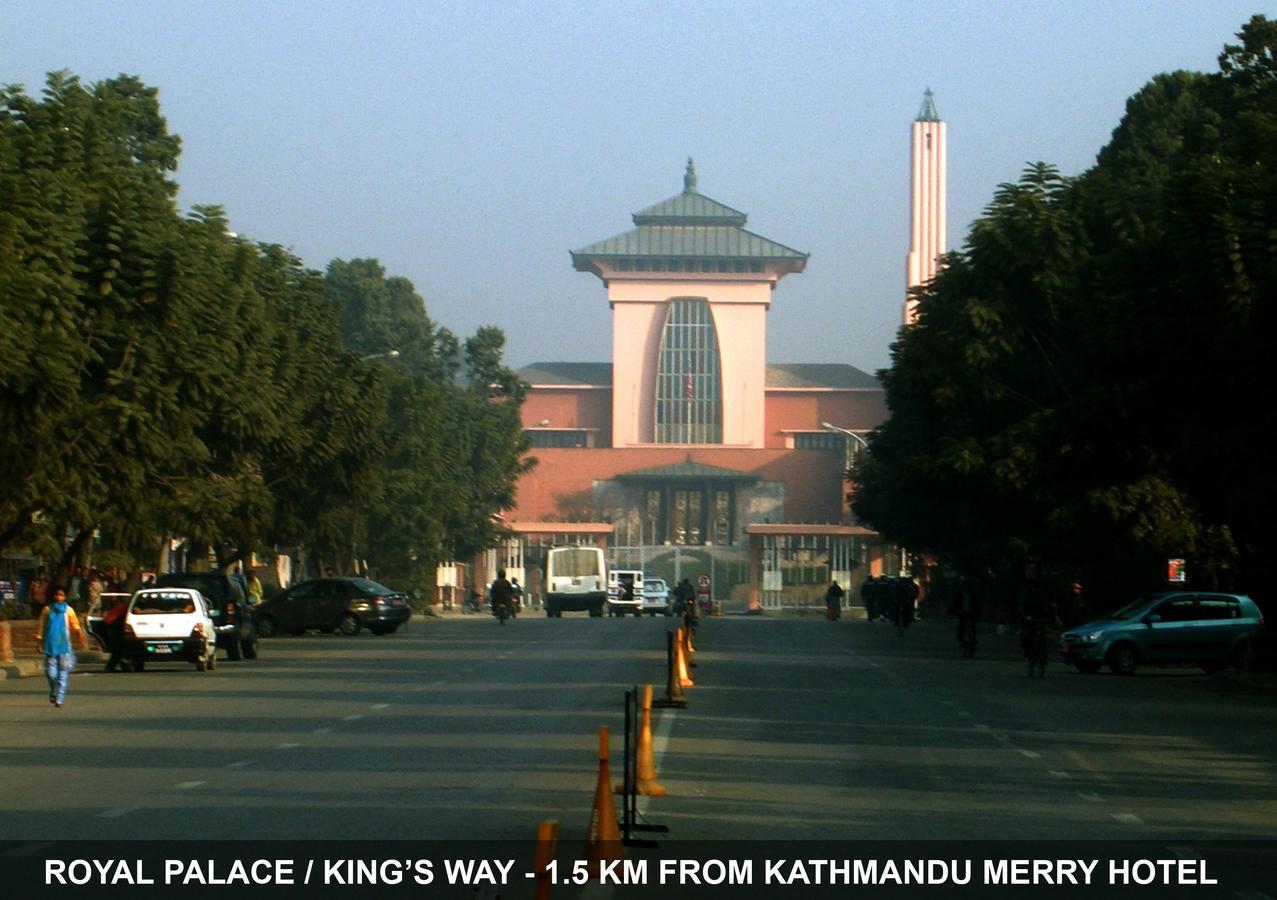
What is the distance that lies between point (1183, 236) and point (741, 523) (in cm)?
10265

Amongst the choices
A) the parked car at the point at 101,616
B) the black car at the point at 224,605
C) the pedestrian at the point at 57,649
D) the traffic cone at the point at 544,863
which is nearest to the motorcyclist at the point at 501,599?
the parked car at the point at 101,616

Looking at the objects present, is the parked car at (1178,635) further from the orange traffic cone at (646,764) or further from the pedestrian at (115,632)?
the orange traffic cone at (646,764)

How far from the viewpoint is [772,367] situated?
15038 cm

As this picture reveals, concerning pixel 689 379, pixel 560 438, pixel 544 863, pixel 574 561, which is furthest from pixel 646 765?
pixel 560 438

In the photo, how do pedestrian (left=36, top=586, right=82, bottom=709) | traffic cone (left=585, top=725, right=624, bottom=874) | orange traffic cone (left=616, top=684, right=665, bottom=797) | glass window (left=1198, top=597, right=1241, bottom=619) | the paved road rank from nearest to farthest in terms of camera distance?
traffic cone (left=585, top=725, right=624, bottom=874), the paved road, orange traffic cone (left=616, top=684, right=665, bottom=797), pedestrian (left=36, top=586, right=82, bottom=709), glass window (left=1198, top=597, right=1241, bottom=619)

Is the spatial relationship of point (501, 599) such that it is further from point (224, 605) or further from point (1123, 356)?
point (1123, 356)

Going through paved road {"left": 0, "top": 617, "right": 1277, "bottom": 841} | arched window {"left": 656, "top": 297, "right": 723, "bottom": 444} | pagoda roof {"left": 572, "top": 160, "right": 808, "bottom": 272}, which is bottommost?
paved road {"left": 0, "top": 617, "right": 1277, "bottom": 841}

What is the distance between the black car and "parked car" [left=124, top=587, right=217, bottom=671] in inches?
131

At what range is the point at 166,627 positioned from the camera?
35188 mm

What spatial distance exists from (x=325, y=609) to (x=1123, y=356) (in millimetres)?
27557

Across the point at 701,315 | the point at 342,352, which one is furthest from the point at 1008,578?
the point at 701,315

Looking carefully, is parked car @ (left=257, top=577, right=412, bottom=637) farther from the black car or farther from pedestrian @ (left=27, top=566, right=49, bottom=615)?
the black car

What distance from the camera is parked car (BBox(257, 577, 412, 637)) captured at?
55.3 meters

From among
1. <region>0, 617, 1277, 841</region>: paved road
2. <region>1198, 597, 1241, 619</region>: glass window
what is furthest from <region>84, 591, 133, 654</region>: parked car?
<region>1198, 597, 1241, 619</region>: glass window
